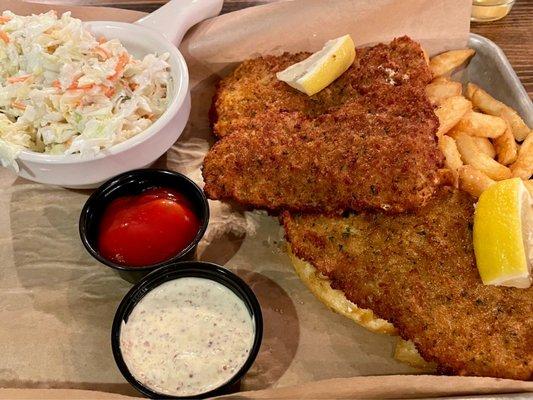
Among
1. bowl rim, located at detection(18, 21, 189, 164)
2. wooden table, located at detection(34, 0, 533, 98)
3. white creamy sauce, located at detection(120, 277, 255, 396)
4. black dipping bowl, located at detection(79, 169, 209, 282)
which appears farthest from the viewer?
wooden table, located at detection(34, 0, 533, 98)

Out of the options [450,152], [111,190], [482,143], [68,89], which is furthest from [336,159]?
[68,89]

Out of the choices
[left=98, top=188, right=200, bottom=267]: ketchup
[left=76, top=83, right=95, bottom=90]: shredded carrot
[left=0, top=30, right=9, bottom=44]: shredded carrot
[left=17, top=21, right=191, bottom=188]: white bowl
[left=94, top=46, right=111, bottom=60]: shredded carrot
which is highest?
[left=0, top=30, right=9, bottom=44]: shredded carrot

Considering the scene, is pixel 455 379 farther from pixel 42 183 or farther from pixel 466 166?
pixel 42 183

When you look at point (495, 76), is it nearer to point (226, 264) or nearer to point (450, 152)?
point (450, 152)

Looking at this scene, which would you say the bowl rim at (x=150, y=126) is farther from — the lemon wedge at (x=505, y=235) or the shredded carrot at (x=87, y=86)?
the lemon wedge at (x=505, y=235)

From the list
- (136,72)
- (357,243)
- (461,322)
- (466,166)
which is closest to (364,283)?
(357,243)

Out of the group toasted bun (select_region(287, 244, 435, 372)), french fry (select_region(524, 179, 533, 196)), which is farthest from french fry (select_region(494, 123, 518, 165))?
toasted bun (select_region(287, 244, 435, 372))

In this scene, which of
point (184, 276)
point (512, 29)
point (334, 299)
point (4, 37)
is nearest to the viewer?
point (184, 276)

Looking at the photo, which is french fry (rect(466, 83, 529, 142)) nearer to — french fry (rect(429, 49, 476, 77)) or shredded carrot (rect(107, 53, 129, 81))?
french fry (rect(429, 49, 476, 77))
